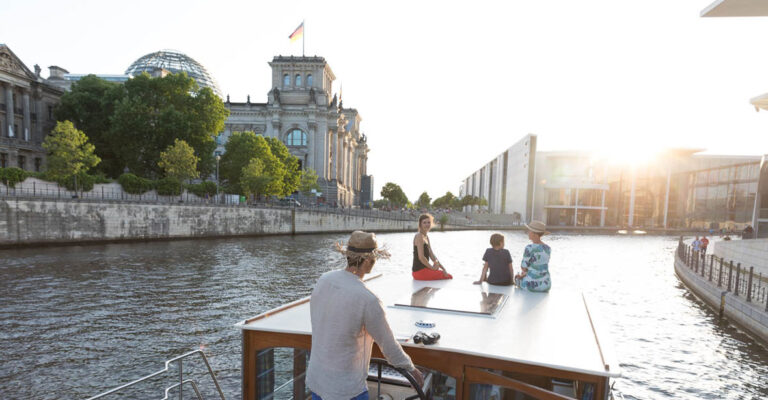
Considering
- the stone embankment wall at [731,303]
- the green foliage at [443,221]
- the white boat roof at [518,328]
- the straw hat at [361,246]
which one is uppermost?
the straw hat at [361,246]

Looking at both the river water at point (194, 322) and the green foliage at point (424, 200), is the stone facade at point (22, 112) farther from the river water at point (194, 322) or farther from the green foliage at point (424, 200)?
the green foliage at point (424, 200)

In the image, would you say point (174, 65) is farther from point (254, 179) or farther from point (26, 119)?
point (254, 179)

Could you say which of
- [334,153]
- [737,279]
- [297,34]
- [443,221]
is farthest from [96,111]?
[737,279]

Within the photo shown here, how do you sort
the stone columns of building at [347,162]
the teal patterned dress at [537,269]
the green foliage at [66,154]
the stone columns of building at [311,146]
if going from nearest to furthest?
the teal patterned dress at [537,269]
the green foliage at [66,154]
the stone columns of building at [311,146]
the stone columns of building at [347,162]

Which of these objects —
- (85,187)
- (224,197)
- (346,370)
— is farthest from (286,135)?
(346,370)

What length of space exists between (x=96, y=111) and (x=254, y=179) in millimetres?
18698

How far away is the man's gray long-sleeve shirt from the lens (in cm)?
250

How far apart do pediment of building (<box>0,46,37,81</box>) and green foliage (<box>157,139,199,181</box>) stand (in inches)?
787

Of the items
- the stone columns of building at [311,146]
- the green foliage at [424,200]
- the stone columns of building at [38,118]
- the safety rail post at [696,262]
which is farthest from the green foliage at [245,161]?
the green foliage at [424,200]

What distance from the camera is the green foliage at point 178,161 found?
1499 inches

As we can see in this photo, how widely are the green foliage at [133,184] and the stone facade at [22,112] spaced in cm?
1232

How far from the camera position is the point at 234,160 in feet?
167

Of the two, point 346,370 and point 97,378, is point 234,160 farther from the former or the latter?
point 346,370

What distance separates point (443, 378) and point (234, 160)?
51.3 m
